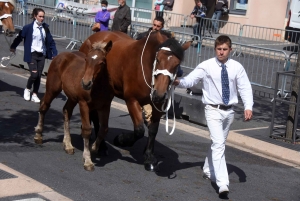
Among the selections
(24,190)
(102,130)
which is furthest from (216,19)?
(24,190)

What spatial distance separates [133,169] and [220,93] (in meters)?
1.70

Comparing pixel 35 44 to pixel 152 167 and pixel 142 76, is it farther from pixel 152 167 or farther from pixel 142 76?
pixel 152 167

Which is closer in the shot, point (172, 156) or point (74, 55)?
point (74, 55)

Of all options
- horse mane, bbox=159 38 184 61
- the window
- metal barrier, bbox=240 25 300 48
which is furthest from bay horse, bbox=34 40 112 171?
the window

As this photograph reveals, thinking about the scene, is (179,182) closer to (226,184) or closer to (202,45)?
(226,184)

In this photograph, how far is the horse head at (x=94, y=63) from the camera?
23.4 ft

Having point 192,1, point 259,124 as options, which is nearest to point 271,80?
point 259,124

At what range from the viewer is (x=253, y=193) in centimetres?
739

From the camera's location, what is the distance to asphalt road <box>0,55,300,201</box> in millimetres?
7055

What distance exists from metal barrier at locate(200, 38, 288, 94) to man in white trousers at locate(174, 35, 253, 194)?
740cm

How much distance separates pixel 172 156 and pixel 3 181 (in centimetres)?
295

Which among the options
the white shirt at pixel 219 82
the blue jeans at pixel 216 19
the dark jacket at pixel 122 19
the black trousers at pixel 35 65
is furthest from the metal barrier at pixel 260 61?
the white shirt at pixel 219 82

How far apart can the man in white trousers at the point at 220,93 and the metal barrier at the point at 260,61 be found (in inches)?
291

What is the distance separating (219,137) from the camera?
7039 millimetres
